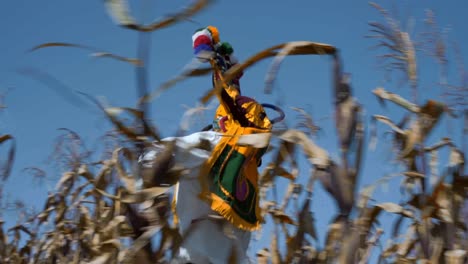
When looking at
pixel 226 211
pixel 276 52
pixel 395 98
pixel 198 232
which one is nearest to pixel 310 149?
pixel 276 52

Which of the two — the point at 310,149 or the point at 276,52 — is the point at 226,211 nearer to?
the point at 310,149

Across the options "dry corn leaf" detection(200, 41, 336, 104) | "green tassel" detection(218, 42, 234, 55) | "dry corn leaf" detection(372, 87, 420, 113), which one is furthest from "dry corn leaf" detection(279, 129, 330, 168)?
"green tassel" detection(218, 42, 234, 55)

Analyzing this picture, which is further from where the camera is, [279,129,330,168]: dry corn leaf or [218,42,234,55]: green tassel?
[218,42,234,55]: green tassel

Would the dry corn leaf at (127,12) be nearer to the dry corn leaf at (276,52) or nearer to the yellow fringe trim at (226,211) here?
the dry corn leaf at (276,52)

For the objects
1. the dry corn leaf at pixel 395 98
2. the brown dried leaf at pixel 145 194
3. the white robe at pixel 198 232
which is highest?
the dry corn leaf at pixel 395 98

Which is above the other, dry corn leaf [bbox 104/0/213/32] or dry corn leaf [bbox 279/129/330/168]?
dry corn leaf [bbox 104/0/213/32]

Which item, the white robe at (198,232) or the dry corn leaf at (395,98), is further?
the white robe at (198,232)

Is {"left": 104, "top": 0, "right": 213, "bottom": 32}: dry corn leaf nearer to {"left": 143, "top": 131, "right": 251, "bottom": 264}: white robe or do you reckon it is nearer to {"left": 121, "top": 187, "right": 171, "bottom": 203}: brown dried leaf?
{"left": 121, "top": 187, "right": 171, "bottom": 203}: brown dried leaf

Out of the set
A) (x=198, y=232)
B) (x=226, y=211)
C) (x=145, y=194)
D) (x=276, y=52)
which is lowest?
(x=198, y=232)

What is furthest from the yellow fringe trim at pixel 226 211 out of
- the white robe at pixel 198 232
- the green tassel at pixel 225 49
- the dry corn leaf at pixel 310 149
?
the dry corn leaf at pixel 310 149

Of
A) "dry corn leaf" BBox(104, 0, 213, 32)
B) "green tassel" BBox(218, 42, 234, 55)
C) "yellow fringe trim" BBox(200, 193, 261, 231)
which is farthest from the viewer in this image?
"green tassel" BBox(218, 42, 234, 55)

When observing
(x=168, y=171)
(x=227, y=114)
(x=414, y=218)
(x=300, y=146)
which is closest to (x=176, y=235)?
(x=168, y=171)

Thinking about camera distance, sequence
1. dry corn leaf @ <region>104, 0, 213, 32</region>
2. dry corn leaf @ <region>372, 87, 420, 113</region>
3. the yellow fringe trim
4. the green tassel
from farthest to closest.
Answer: the green tassel < the yellow fringe trim < dry corn leaf @ <region>372, 87, 420, 113</region> < dry corn leaf @ <region>104, 0, 213, 32</region>

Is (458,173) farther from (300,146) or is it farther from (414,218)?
(300,146)
